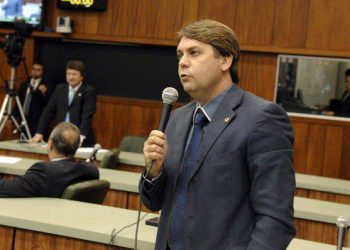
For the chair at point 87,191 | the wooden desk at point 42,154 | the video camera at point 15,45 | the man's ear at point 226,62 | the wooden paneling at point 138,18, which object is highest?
the wooden paneling at point 138,18

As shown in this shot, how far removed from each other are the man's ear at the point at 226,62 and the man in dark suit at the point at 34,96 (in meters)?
6.93

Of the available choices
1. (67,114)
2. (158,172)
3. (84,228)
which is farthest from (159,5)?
(158,172)

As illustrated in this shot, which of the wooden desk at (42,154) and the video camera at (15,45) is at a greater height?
the video camera at (15,45)

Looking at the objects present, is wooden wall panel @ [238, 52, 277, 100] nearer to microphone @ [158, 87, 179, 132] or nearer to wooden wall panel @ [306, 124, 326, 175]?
wooden wall panel @ [306, 124, 326, 175]

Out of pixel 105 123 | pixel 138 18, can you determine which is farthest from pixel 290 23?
pixel 105 123

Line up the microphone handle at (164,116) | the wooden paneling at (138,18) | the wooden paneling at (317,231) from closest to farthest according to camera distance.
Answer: the microphone handle at (164,116), the wooden paneling at (317,231), the wooden paneling at (138,18)

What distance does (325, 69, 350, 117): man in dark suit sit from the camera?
771 cm

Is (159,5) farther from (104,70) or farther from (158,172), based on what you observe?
(158,172)

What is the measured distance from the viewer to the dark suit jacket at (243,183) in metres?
1.79

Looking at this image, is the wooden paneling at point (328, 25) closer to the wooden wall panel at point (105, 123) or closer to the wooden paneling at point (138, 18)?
the wooden paneling at point (138, 18)

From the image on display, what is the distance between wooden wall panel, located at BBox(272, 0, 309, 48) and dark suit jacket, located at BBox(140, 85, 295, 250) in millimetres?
6167

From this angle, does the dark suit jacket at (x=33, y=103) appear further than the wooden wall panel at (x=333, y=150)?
Yes

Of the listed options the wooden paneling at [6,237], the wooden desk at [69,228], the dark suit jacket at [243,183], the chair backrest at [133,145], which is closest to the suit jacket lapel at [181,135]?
the dark suit jacket at [243,183]

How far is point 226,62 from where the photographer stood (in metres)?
1.95
